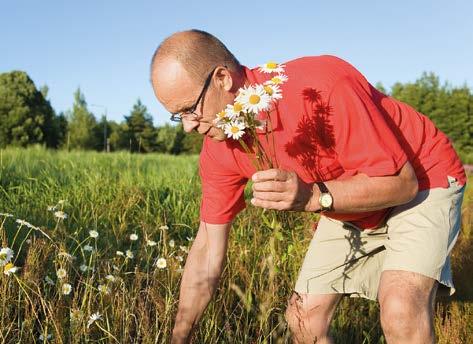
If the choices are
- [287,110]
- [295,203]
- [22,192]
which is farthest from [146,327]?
[22,192]

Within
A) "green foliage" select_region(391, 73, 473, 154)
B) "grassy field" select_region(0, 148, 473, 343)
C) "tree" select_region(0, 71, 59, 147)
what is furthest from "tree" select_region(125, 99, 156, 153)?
"grassy field" select_region(0, 148, 473, 343)

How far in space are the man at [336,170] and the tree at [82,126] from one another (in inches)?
1487

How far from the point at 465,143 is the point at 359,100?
41.1 metres

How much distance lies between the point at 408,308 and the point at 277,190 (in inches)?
29.4

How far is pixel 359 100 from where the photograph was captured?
1796 mm

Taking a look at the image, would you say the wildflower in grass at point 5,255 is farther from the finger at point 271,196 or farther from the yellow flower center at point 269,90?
the yellow flower center at point 269,90

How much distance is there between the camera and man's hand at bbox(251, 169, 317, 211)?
5.30 feet

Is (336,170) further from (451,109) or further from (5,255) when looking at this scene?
(451,109)

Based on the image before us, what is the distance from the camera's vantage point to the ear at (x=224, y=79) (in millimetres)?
1919

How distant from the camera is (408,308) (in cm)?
193

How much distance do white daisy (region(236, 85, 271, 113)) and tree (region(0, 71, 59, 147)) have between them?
3670 centimetres

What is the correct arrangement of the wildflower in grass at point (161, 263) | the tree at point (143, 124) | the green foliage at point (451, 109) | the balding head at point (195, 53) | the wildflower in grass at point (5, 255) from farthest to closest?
the tree at point (143, 124)
the green foliage at point (451, 109)
the wildflower in grass at point (161, 263)
the wildflower in grass at point (5, 255)
the balding head at point (195, 53)

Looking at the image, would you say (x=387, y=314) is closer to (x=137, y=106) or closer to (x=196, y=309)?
(x=196, y=309)

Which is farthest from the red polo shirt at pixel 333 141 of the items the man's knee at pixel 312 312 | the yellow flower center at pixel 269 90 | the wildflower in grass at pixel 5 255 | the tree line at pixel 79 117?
the tree line at pixel 79 117
